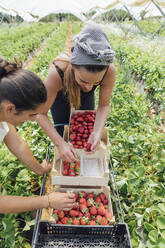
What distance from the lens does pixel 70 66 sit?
1.53 metres

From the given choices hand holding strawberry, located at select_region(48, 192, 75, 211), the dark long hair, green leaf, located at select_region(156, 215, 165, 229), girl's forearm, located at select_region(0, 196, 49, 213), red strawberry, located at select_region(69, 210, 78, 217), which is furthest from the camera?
red strawberry, located at select_region(69, 210, 78, 217)

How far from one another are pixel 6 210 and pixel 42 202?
23 centimetres

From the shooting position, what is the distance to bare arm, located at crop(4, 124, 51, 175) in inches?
64.3

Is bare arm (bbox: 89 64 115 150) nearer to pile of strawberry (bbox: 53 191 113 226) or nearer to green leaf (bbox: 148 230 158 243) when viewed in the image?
pile of strawberry (bbox: 53 191 113 226)

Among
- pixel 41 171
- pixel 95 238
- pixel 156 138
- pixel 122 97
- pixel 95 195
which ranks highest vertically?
pixel 122 97

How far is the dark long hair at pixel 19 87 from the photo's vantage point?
1033 millimetres

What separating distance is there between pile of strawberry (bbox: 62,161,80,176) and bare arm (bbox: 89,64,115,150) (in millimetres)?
203

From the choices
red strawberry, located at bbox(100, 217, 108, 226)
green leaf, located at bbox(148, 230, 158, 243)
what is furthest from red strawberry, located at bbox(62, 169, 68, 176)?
green leaf, located at bbox(148, 230, 158, 243)

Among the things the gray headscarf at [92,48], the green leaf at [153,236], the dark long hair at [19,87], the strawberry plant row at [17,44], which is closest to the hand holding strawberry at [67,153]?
the dark long hair at [19,87]

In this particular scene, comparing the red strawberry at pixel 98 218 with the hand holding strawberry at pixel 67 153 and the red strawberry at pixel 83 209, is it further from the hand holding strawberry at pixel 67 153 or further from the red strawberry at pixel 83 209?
the hand holding strawberry at pixel 67 153

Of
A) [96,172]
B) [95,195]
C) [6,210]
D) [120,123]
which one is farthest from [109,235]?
[120,123]

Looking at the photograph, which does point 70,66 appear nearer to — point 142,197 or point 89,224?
point 89,224

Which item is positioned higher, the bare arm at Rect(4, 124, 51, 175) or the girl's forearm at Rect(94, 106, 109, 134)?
the girl's forearm at Rect(94, 106, 109, 134)

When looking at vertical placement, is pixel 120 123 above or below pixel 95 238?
above
